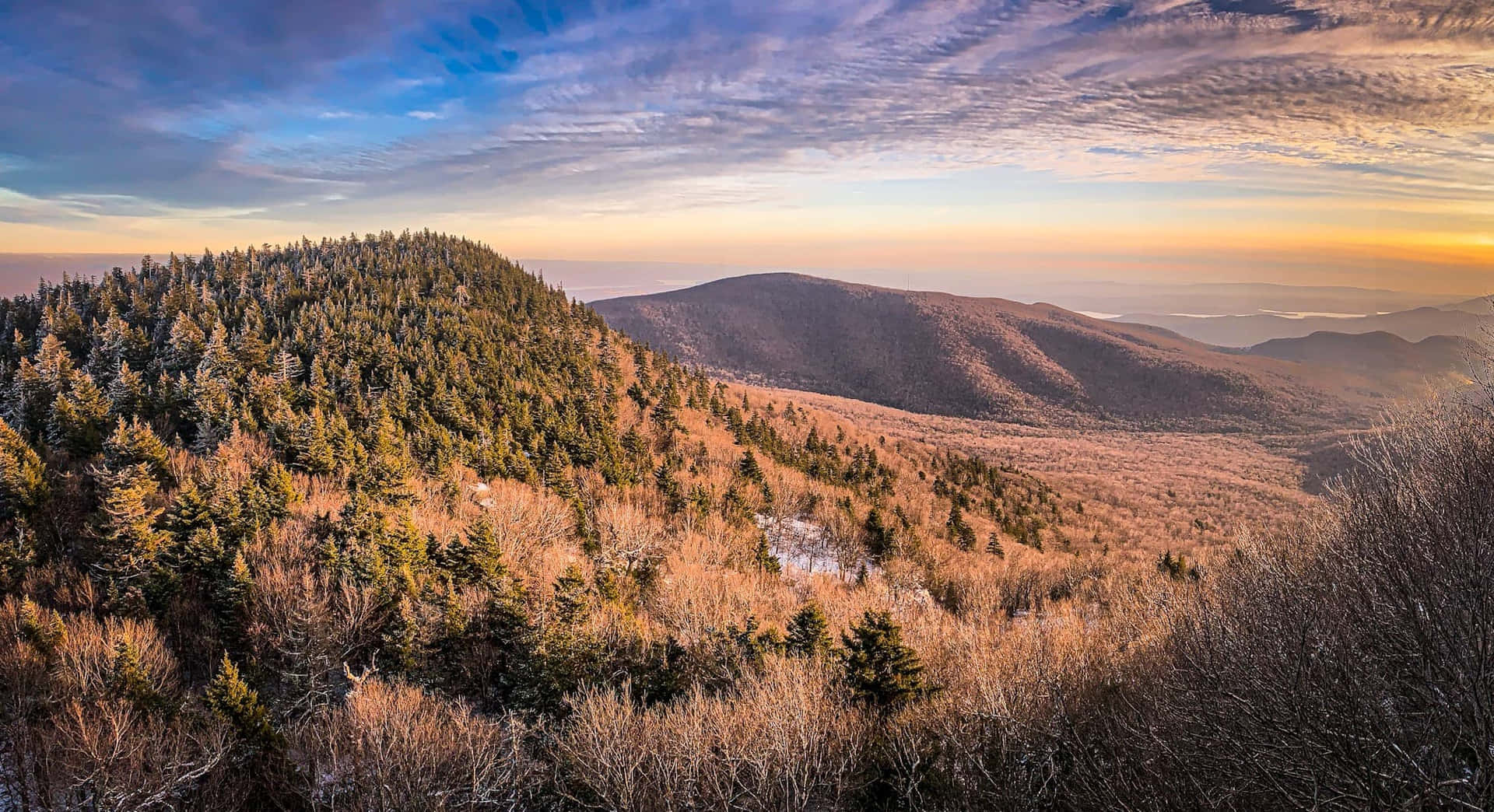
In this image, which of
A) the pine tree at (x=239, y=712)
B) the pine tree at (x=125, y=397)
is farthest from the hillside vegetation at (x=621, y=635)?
the pine tree at (x=125, y=397)

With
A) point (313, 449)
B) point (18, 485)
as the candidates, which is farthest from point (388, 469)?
point (18, 485)

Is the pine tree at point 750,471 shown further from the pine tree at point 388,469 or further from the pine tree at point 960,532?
the pine tree at point 388,469

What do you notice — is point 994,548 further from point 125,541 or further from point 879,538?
point 125,541

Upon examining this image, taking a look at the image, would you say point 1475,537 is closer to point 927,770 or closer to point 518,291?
point 927,770

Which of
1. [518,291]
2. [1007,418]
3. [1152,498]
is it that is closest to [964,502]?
[1152,498]

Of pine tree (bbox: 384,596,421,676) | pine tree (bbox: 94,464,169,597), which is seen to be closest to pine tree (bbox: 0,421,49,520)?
pine tree (bbox: 94,464,169,597)
